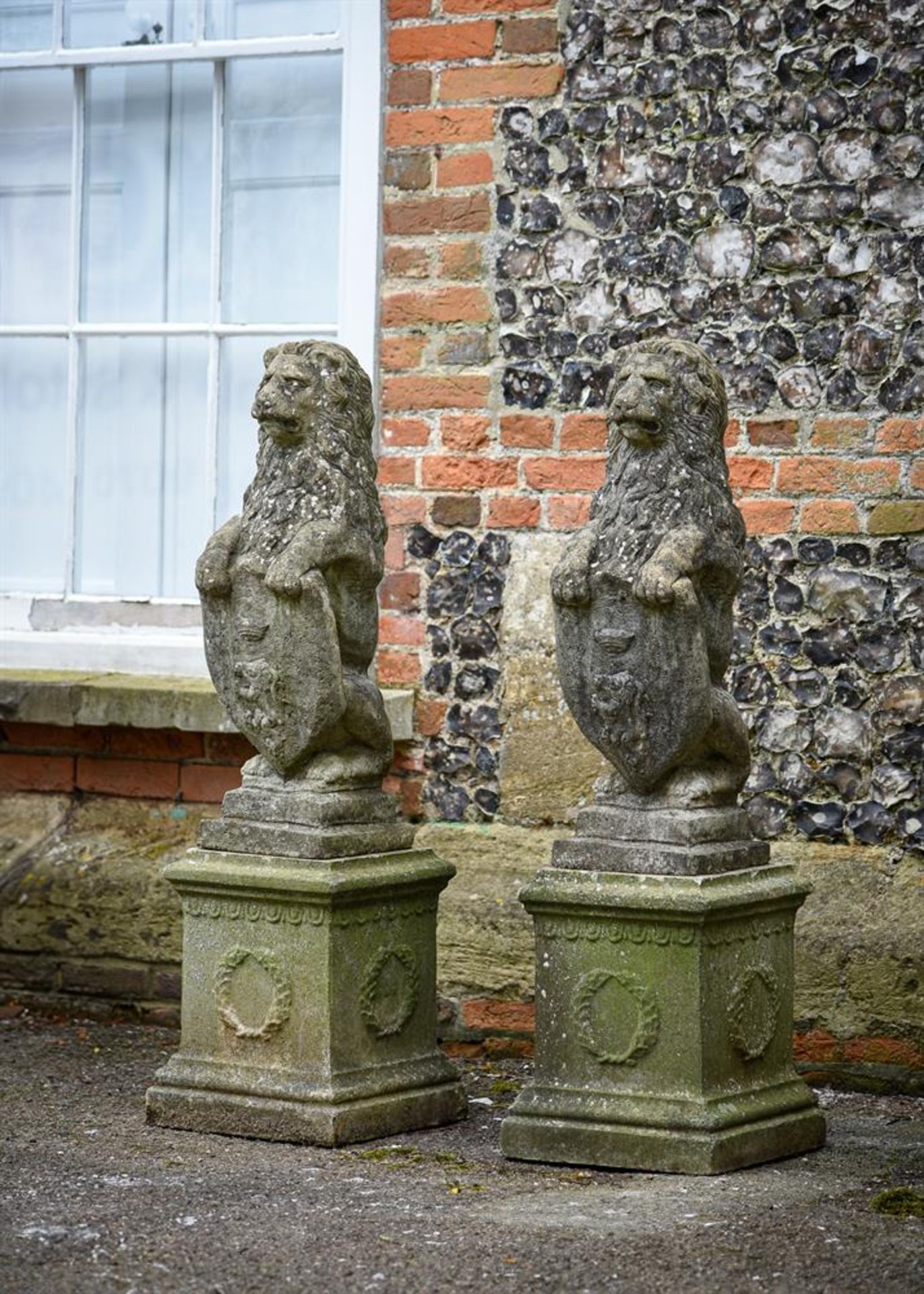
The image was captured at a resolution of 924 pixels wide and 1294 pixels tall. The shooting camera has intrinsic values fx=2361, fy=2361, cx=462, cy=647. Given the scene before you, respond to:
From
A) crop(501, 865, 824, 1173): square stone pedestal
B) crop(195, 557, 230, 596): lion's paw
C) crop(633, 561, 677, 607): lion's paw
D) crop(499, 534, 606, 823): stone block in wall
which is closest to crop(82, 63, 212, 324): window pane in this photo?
crop(499, 534, 606, 823): stone block in wall

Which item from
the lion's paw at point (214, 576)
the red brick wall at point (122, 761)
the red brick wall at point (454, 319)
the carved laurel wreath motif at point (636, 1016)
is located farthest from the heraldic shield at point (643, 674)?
the red brick wall at point (122, 761)

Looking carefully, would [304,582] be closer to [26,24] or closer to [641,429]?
[641,429]

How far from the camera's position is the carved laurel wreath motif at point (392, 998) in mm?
5797

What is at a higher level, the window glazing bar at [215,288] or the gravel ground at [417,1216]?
the window glazing bar at [215,288]

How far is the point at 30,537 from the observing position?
7.94 metres

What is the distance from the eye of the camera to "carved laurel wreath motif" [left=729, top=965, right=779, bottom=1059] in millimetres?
5527

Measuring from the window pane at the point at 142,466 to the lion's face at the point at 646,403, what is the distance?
2442 mm

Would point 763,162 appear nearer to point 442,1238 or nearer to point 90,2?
point 90,2

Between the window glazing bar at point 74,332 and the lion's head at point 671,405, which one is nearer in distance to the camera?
the lion's head at point 671,405

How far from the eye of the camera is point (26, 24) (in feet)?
25.6

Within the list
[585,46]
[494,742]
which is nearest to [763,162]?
[585,46]

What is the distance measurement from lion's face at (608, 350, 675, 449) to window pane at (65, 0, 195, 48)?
275 centimetres

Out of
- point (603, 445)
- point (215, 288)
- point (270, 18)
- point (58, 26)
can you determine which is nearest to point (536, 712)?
point (603, 445)

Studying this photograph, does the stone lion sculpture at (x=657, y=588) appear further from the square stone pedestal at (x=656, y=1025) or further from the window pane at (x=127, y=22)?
the window pane at (x=127, y=22)
